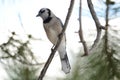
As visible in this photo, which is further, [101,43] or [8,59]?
[8,59]

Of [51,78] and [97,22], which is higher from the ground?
[97,22]

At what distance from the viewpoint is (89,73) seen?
624 millimetres

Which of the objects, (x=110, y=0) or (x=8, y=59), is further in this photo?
(x=8, y=59)

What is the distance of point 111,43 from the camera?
0.62 metres

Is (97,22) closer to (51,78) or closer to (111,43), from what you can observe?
(111,43)

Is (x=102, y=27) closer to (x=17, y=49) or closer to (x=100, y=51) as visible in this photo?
(x=100, y=51)

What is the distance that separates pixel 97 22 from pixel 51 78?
0.18 m

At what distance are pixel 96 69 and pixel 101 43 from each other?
49mm

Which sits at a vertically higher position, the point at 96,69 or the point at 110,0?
the point at 110,0

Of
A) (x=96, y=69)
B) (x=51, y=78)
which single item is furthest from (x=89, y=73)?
(x=51, y=78)

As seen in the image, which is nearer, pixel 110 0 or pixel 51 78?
pixel 110 0

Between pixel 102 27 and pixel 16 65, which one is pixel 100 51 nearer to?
pixel 102 27

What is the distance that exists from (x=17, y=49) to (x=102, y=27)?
0.22 meters

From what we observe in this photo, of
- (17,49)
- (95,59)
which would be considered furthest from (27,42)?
(95,59)
